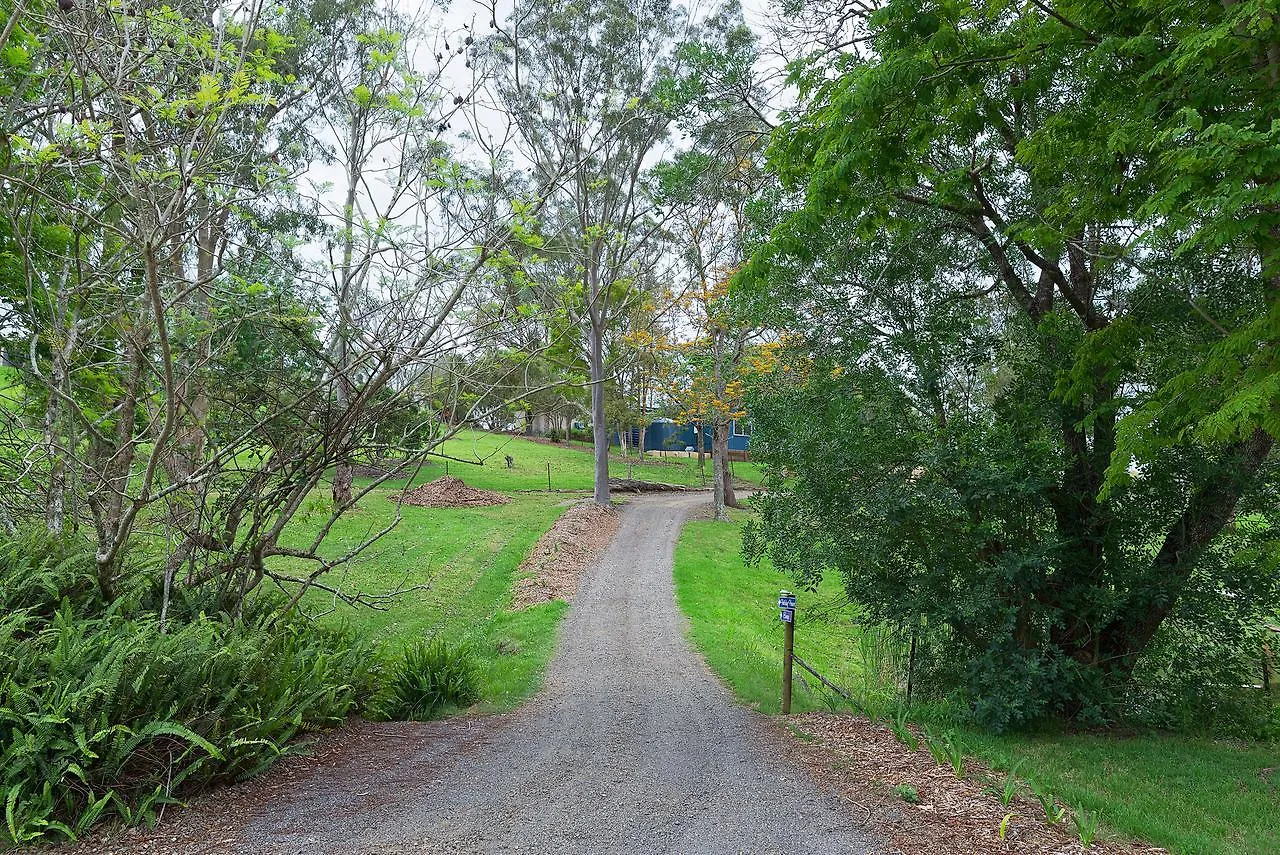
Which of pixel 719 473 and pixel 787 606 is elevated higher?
pixel 719 473

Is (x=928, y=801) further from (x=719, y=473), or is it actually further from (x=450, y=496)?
(x=450, y=496)

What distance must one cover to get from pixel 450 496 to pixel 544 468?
32.6 feet

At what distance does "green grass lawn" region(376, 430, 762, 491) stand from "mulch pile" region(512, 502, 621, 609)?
6.69 m

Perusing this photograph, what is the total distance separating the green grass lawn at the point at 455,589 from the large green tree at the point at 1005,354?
12.4 ft

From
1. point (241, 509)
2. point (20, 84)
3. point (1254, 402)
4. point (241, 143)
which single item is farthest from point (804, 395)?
point (241, 143)

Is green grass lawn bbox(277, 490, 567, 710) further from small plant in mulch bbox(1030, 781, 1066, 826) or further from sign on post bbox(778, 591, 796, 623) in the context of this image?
small plant in mulch bbox(1030, 781, 1066, 826)

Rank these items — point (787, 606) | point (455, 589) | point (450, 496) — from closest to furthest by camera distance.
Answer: point (787, 606) → point (455, 589) → point (450, 496)

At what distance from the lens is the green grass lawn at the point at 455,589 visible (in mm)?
9055

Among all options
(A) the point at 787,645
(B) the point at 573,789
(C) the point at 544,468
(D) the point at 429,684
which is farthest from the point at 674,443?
(B) the point at 573,789

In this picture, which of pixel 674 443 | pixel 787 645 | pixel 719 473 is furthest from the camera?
pixel 674 443

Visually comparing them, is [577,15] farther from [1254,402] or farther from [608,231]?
[1254,402]

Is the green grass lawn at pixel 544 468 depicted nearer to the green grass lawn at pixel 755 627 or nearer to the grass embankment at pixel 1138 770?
the green grass lawn at pixel 755 627

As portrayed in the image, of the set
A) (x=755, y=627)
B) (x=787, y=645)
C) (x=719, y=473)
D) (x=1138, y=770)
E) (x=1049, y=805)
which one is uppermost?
(x=719, y=473)

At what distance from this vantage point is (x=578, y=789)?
5043mm
